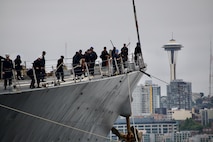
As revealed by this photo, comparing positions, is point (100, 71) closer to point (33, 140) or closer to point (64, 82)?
point (64, 82)

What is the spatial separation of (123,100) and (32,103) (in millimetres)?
13447

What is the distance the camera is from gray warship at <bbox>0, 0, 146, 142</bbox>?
30.9 m

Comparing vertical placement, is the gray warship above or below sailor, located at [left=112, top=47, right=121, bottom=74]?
below

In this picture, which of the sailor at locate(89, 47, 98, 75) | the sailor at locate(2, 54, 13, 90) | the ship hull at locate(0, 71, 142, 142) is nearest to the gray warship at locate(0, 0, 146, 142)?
the ship hull at locate(0, 71, 142, 142)

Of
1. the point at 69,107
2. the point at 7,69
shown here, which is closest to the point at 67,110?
the point at 69,107

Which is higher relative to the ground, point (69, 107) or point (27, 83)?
point (27, 83)

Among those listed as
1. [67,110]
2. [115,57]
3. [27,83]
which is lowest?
[67,110]

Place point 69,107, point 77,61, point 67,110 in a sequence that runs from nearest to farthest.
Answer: point 67,110 < point 69,107 < point 77,61

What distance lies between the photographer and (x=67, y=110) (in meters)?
35.6

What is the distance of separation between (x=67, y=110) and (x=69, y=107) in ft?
0.67

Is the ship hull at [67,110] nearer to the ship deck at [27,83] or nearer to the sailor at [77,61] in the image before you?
the ship deck at [27,83]

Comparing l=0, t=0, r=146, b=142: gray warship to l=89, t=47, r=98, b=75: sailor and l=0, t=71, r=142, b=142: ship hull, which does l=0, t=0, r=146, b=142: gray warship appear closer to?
l=0, t=71, r=142, b=142: ship hull

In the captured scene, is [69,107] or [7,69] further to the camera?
[69,107]

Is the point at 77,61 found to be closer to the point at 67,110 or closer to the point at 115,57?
the point at 67,110
